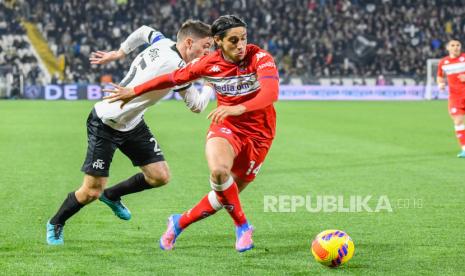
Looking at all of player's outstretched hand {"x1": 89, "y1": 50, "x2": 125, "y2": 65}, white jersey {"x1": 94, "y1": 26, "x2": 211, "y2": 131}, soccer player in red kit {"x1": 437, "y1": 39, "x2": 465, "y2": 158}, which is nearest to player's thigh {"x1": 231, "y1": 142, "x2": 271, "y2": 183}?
white jersey {"x1": 94, "y1": 26, "x2": 211, "y2": 131}

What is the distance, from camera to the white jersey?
674 centimetres

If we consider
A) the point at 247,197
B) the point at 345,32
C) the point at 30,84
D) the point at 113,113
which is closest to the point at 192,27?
the point at 113,113

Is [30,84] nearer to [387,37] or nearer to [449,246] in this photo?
[387,37]

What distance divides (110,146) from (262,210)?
2447 mm

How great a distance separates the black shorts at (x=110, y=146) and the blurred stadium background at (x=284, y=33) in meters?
30.3

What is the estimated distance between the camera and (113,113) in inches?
270

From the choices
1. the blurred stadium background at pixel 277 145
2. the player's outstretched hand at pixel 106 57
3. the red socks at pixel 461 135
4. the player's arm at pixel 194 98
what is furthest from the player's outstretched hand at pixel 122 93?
the red socks at pixel 461 135

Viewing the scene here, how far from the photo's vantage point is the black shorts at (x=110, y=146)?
680 centimetres

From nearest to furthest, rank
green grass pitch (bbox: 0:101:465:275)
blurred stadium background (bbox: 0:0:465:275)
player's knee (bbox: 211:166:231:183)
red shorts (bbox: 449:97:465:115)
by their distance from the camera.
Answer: green grass pitch (bbox: 0:101:465:275) < player's knee (bbox: 211:166:231:183) < blurred stadium background (bbox: 0:0:465:275) < red shorts (bbox: 449:97:465:115)

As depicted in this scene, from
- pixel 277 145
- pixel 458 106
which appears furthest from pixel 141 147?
pixel 458 106

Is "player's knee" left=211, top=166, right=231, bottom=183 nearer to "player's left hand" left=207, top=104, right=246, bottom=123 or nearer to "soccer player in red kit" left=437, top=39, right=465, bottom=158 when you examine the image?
"player's left hand" left=207, top=104, right=246, bottom=123

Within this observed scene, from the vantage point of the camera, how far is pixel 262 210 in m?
8.77

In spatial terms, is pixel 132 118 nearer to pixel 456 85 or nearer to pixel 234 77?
pixel 234 77

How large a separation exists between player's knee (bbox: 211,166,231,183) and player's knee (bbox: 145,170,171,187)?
1.05 metres
